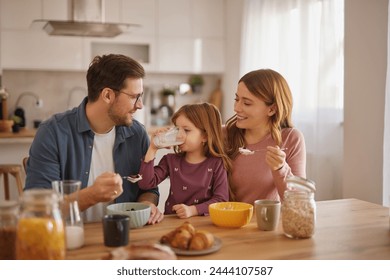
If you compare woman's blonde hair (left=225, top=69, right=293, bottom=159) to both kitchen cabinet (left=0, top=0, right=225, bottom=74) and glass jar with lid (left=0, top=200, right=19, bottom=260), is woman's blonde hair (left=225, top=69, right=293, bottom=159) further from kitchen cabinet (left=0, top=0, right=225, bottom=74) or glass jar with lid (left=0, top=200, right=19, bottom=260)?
kitchen cabinet (left=0, top=0, right=225, bottom=74)

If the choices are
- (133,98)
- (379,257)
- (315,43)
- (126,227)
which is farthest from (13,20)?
(379,257)

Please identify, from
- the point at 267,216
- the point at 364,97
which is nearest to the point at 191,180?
the point at 267,216

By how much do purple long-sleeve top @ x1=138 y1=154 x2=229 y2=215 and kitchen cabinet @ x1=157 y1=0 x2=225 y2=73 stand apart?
9.70ft

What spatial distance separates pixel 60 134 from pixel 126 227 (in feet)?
2.24

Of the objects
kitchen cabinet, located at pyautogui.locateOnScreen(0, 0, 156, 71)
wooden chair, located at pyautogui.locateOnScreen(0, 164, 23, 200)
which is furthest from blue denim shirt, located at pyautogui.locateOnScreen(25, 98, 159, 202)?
kitchen cabinet, located at pyautogui.locateOnScreen(0, 0, 156, 71)

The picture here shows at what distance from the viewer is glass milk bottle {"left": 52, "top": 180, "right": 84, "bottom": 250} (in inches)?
45.9

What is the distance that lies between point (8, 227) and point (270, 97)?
3.70 ft

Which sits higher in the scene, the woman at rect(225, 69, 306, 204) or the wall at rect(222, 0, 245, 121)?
the wall at rect(222, 0, 245, 121)

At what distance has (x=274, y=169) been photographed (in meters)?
1.60

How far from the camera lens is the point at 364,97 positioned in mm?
2723

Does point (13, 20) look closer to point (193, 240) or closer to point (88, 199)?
point (88, 199)

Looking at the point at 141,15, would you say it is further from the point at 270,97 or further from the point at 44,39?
the point at 270,97

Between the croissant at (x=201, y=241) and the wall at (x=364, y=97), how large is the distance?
1747 mm
